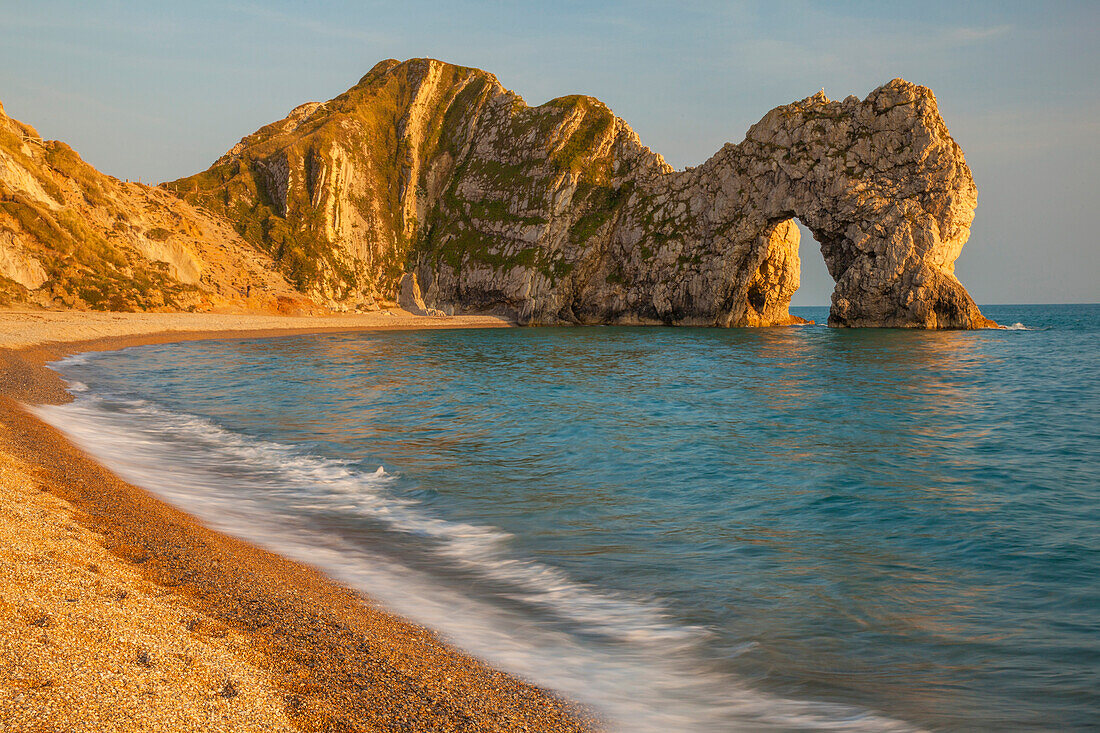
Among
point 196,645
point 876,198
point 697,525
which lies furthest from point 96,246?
A: point 876,198

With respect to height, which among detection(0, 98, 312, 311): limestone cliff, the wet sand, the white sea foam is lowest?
the white sea foam

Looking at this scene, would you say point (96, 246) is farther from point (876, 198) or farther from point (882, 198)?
point (882, 198)

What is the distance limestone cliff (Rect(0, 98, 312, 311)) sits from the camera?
5278 cm

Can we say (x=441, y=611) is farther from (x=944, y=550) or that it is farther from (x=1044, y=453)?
(x=1044, y=453)

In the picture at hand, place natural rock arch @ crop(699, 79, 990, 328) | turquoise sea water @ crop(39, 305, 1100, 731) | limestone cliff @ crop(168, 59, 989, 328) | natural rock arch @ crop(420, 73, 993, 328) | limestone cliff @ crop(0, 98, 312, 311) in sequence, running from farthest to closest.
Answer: limestone cliff @ crop(168, 59, 989, 328) < natural rock arch @ crop(420, 73, 993, 328) < natural rock arch @ crop(699, 79, 990, 328) < limestone cliff @ crop(0, 98, 312, 311) < turquoise sea water @ crop(39, 305, 1100, 731)

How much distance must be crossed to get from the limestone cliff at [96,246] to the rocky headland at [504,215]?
20cm

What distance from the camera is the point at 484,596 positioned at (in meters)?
8.18

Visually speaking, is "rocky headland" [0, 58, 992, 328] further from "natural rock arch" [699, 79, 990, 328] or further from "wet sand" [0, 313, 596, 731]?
"wet sand" [0, 313, 596, 731]

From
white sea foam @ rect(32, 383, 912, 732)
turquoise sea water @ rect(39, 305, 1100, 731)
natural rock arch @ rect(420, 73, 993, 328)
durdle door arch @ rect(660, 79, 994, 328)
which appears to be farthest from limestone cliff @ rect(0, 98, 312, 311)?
durdle door arch @ rect(660, 79, 994, 328)

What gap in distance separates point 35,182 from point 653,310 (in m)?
66.1

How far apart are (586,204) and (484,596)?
301 ft

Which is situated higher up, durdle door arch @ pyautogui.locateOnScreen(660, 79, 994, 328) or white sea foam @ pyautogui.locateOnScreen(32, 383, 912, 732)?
durdle door arch @ pyautogui.locateOnScreen(660, 79, 994, 328)

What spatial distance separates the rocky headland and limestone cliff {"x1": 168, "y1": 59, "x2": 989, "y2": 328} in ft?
0.85

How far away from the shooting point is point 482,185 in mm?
109312
